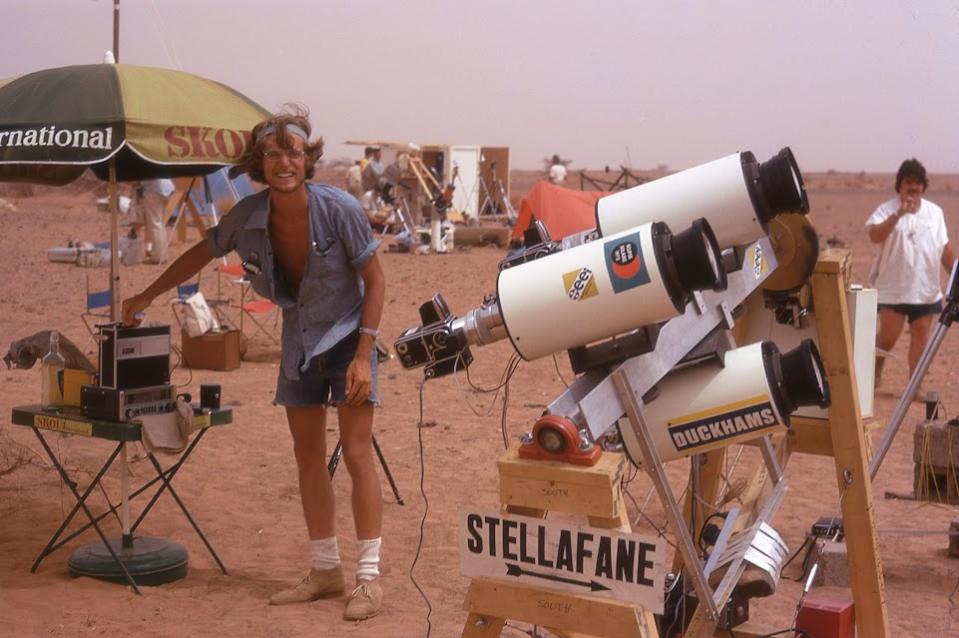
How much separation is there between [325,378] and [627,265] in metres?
2.41

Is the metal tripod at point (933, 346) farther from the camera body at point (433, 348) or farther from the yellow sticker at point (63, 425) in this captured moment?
the yellow sticker at point (63, 425)

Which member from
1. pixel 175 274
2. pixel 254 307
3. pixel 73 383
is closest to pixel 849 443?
pixel 175 274

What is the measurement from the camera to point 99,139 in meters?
4.89

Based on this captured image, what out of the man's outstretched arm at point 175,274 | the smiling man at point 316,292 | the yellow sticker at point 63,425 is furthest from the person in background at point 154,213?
the smiling man at point 316,292

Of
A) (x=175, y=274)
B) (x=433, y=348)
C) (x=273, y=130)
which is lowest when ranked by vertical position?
(x=433, y=348)

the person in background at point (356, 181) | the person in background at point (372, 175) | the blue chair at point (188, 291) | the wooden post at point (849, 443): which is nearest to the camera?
the wooden post at point (849, 443)

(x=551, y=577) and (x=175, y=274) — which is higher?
(x=175, y=274)

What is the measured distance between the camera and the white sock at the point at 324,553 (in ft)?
16.5

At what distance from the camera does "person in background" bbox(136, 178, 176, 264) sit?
59.9 ft

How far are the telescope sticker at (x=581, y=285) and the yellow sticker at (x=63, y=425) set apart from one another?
3040 millimetres

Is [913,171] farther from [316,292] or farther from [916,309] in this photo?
[316,292]

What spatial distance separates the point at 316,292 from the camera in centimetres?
479

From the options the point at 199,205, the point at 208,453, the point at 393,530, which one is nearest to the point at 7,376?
the point at 208,453

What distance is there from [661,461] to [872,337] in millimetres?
1604
